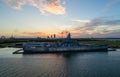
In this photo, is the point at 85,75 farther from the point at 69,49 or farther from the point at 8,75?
the point at 69,49

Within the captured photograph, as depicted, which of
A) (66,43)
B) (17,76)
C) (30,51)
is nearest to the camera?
(17,76)

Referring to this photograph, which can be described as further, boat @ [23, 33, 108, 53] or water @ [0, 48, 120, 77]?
boat @ [23, 33, 108, 53]

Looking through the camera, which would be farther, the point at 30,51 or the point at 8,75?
the point at 30,51

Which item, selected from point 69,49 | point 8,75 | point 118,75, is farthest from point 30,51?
point 118,75

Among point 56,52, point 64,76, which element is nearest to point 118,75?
point 64,76

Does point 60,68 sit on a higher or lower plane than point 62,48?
lower

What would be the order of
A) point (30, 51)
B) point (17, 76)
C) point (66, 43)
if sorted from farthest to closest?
1. point (66, 43)
2. point (30, 51)
3. point (17, 76)

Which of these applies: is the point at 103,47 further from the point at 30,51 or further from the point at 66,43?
the point at 30,51

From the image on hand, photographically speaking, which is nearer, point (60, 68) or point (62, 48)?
point (60, 68)

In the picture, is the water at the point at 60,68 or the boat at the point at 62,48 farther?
the boat at the point at 62,48
